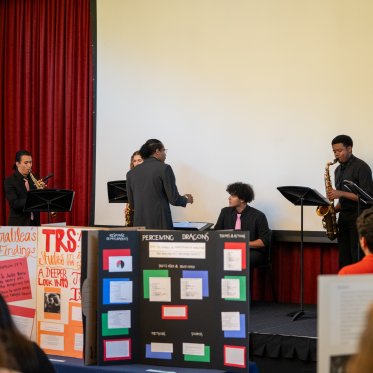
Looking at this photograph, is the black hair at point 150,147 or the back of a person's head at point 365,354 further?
the black hair at point 150,147

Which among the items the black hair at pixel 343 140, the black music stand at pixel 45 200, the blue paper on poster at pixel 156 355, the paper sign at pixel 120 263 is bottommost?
the blue paper on poster at pixel 156 355

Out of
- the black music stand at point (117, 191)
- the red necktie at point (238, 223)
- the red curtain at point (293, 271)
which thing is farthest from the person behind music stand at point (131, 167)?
the red curtain at point (293, 271)

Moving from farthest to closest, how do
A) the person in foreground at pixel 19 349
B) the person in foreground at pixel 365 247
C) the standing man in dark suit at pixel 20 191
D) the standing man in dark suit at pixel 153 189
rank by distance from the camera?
1. the standing man in dark suit at pixel 20 191
2. the standing man in dark suit at pixel 153 189
3. the person in foreground at pixel 365 247
4. the person in foreground at pixel 19 349

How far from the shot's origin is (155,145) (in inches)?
272

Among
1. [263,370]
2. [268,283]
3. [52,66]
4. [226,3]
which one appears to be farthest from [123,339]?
[52,66]

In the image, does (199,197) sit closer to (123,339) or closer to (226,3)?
(226,3)

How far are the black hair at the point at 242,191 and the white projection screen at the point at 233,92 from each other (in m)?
0.30

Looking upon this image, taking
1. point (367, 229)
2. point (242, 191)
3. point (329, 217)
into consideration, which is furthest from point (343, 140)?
point (367, 229)

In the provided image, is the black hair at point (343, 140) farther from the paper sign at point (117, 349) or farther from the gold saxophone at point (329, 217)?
the paper sign at point (117, 349)

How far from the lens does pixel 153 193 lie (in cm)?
685

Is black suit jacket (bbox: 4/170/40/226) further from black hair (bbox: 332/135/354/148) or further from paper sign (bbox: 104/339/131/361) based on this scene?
→ paper sign (bbox: 104/339/131/361)

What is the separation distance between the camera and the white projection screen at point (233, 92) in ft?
24.0

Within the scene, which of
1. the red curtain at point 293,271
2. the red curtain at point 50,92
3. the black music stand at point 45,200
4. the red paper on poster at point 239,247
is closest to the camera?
the red paper on poster at point 239,247

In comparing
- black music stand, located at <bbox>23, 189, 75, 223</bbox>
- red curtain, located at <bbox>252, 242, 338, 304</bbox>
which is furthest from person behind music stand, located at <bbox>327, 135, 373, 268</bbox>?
black music stand, located at <bbox>23, 189, 75, 223</bbox>
